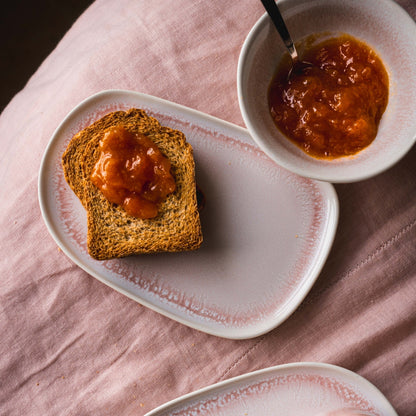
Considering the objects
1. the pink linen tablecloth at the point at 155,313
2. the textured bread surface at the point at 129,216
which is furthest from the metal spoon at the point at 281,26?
the textured bread surface at the point at 129,216

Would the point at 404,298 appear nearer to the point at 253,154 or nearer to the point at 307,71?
the point at 253,154

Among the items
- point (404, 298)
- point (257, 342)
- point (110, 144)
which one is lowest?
point (404, 298)

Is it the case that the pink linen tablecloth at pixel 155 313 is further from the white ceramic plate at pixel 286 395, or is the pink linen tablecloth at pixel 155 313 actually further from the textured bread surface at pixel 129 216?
the textured bread surface at pixel 129 216

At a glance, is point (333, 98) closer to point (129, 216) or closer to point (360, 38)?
point (360, 38)

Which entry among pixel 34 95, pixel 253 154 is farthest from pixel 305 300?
pixel 34 95

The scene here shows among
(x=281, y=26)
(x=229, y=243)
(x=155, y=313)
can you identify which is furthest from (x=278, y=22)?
(x=155, y=313)

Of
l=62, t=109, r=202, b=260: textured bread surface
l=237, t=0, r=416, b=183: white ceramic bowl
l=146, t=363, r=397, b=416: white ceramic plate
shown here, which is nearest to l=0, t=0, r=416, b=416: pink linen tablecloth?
l=146, t=363, r=397, b=416: white ceramic plate
